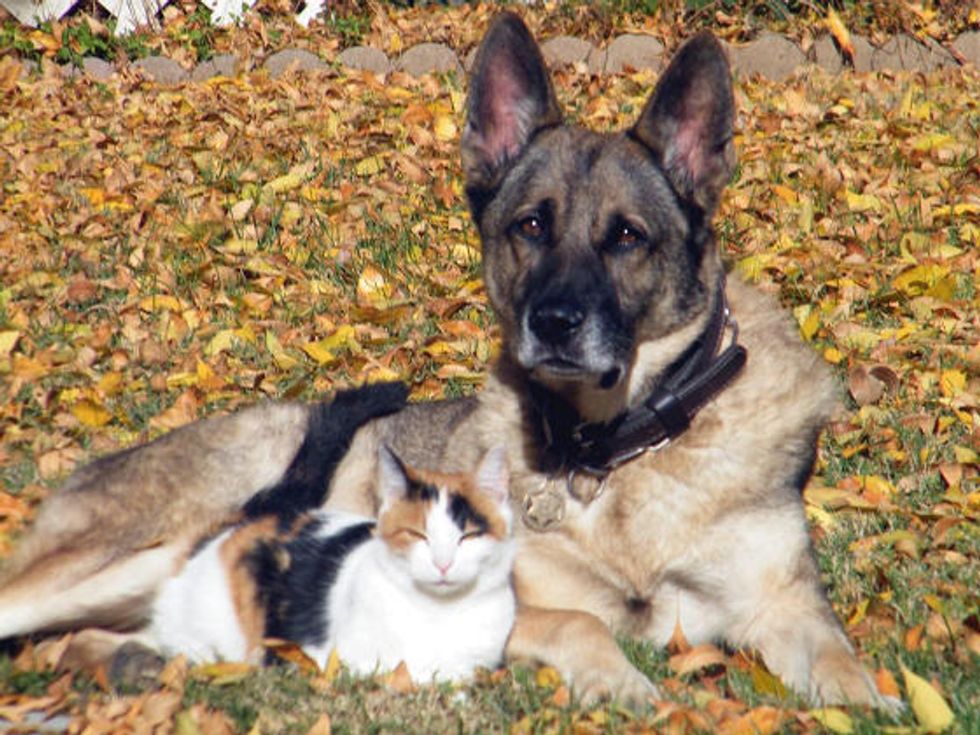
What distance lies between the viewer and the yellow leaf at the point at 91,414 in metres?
5.99

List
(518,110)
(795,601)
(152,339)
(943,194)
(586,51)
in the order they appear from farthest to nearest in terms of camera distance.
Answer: (586,51)
(943,194)
(152,339)
(518,110)
(795,601)

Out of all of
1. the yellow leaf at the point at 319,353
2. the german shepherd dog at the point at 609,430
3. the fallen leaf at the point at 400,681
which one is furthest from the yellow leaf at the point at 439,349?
the fallen leaf at the point at 400,681

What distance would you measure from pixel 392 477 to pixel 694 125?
1.63 m

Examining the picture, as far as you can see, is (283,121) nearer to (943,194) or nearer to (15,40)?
(15,40)

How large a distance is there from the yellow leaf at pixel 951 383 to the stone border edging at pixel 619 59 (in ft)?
16.0

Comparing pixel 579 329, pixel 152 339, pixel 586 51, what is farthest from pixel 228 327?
pixel 586 51

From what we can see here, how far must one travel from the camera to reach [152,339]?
6699 mm

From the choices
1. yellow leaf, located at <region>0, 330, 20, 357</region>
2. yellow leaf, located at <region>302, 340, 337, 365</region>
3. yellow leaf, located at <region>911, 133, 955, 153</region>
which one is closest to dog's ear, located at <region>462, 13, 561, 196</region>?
yellow leaf, located at <region>302, 340, 337, 365</region>

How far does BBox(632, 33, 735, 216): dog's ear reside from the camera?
4.35 meters

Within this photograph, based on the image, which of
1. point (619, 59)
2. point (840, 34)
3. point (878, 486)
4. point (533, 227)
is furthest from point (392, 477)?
point (840, 34)

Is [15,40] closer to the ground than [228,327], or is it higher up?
higher up

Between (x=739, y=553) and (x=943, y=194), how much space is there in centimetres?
409

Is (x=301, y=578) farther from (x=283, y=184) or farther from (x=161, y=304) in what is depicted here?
(x=283, y=184)

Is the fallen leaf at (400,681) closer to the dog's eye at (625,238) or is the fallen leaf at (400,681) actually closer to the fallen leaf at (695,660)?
the fallen leaf at (695,660)
